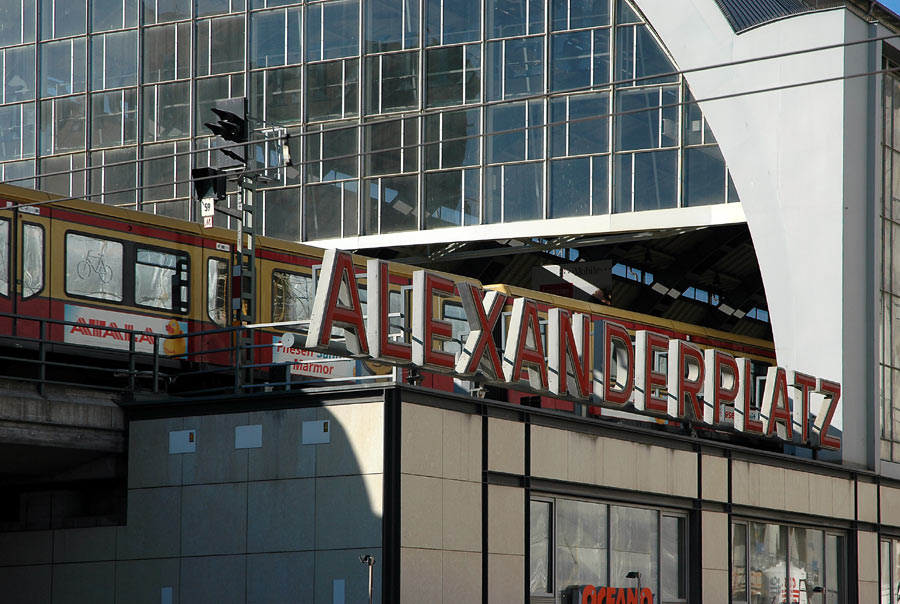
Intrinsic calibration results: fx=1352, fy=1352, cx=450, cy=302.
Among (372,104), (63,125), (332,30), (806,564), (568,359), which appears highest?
(332,30)

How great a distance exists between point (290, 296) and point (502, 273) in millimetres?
17311

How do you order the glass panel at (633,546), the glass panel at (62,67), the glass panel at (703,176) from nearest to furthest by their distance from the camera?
the glass panel at (633,546) < the glass panel at (703,176) < the glass panel at (62,67)

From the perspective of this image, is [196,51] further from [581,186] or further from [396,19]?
[581,186]

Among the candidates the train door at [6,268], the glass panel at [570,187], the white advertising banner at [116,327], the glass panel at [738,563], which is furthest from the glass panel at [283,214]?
the glass panel at [738,563]

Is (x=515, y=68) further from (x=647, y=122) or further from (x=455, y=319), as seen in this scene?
(x=455, y=319)

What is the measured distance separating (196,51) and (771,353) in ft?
68.8

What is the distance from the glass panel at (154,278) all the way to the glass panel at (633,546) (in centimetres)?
1064

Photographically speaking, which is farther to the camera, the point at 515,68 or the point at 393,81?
the point at 393,81

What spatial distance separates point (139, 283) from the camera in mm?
27375

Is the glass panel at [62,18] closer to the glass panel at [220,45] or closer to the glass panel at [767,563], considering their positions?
the glass panel at [220,45]

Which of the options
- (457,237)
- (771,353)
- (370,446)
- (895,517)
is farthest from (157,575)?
(771,353)

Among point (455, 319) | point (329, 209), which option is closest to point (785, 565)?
point (455, 319)

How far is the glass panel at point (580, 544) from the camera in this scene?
70.7 feet

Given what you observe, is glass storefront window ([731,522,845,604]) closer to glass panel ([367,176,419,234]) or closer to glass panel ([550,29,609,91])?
glass panel ([550,29,609,91])
